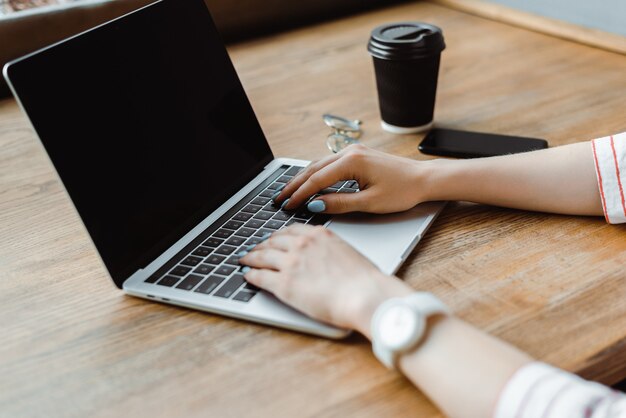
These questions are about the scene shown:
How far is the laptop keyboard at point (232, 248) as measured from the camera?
0.67 m

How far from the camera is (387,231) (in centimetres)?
76

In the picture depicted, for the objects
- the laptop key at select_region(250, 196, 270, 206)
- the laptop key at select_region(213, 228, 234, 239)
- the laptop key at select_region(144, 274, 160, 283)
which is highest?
the laptop key at select_region(144, 274, 160, 283)

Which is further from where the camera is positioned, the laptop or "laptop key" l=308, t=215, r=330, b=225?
"laptop key" l=308, t=215, r=330, b=225

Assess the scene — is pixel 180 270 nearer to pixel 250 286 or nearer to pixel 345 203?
pixel 250 286

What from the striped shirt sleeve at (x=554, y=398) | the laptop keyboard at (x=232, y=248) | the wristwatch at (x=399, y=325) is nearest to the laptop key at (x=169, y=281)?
the laptop keyboard at (x=232, y=248)

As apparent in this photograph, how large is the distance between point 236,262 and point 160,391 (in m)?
0.18

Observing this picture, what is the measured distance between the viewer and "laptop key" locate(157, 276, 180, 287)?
692 millimetres

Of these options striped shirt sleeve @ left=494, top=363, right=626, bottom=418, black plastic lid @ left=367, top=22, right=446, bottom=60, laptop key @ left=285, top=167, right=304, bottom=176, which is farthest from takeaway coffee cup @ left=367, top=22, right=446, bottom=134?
striped shirt sleeve @ left=494, top=363, right=626, bottom=418

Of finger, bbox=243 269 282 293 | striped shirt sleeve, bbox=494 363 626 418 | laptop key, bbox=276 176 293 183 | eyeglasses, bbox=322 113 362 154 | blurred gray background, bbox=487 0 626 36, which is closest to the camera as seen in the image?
striped shirt sleeve, bbox=494 363 626 418

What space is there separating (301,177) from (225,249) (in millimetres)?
154

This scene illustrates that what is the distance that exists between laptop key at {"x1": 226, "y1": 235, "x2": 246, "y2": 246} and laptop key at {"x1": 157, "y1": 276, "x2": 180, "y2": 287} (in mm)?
83

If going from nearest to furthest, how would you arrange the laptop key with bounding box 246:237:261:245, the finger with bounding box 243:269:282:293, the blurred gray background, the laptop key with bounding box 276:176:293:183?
the finger with bounding box 243:269:282:293 < the laptop key with bounding box 246:237:261:245 < the laptop key with bounding box 276:176:293:183 < the blurred gray background

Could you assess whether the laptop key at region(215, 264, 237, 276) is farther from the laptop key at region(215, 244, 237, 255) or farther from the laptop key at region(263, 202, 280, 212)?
the laptop key at region(263, 202, 280, 212)

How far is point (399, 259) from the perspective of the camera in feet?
2.31
